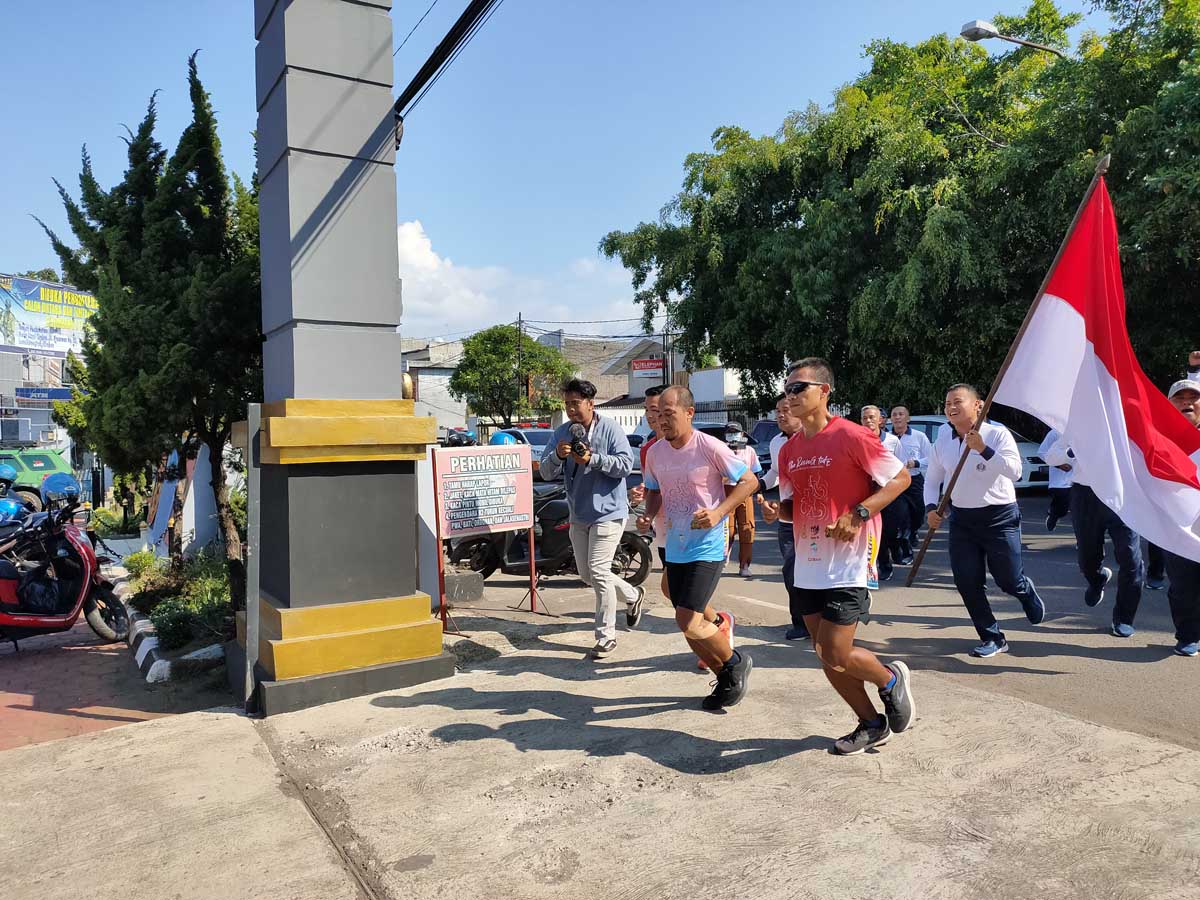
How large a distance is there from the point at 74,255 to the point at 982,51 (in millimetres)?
23150

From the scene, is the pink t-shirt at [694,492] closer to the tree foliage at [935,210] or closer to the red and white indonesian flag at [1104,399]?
the red and white indonesian flag at [1104,399]

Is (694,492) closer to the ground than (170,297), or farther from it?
closer to the ground

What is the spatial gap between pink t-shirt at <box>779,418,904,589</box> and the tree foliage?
12.1 metres

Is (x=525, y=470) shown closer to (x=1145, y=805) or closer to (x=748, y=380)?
(x=1145, y=805)

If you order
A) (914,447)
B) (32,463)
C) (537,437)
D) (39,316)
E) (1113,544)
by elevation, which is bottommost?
(1113,544)

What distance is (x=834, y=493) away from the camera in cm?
399

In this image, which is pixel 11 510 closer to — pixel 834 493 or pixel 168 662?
pixel 168 662

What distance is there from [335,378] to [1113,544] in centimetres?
586

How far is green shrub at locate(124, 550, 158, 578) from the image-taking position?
361 inches

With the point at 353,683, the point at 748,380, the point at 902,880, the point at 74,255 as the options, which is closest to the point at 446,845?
the point at 902,880

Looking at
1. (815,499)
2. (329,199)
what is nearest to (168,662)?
(329,199)

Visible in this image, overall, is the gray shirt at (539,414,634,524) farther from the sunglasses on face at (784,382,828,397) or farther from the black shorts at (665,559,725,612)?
the sunglasses on face at (784,382,828,397)

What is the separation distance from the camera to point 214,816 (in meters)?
3.68

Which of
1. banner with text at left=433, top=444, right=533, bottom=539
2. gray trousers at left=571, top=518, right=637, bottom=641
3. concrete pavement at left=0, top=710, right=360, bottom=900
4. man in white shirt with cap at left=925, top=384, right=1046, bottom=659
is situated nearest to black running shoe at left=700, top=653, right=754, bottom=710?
gray trousers at left=571, top=518, right=637, bottom=641
